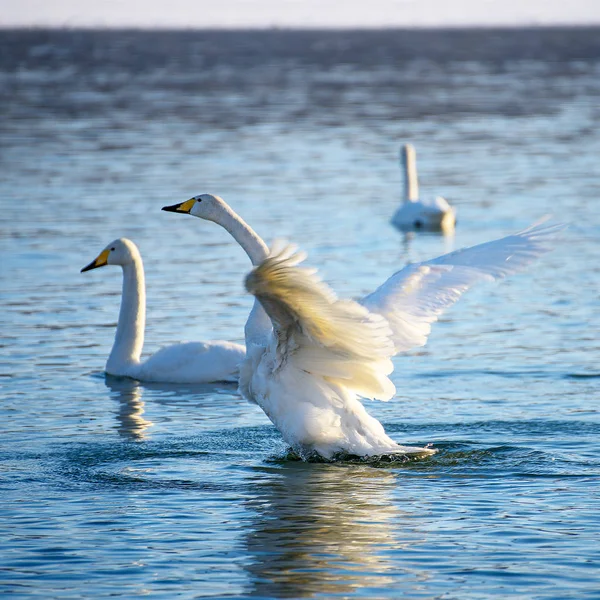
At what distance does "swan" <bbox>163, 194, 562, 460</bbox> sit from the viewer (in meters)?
9.05

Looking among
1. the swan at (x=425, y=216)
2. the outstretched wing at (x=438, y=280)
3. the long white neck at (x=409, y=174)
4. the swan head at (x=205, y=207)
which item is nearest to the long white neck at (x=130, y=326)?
the swan head at (x=205, y=207)

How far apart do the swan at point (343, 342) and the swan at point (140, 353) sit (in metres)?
2.30

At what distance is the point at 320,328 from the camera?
29.5 feet

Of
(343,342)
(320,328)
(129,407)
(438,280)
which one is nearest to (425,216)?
(129,407)

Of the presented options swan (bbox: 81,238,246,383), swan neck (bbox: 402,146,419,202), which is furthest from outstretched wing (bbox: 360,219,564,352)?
swan neck (bbox: 402,146,419,202)

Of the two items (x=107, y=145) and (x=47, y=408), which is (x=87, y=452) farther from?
(x=107, y=145)

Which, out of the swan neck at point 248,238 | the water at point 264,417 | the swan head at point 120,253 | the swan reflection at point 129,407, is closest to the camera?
the water at point 264,417

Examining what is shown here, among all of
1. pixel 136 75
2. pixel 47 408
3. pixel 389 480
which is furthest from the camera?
pixel 136 75

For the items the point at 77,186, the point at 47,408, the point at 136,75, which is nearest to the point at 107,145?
the point at 77,186

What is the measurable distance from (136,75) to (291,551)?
60.3 metres

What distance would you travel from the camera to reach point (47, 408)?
11625mm

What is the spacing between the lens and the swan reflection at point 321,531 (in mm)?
7582

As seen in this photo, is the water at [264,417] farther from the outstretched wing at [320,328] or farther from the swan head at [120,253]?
the swan head at [120,253]

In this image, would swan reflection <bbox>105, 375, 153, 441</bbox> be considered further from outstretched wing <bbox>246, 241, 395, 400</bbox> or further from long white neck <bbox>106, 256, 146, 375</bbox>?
outstretched wing <bbox>246, 241, 395, 400</bbox>
